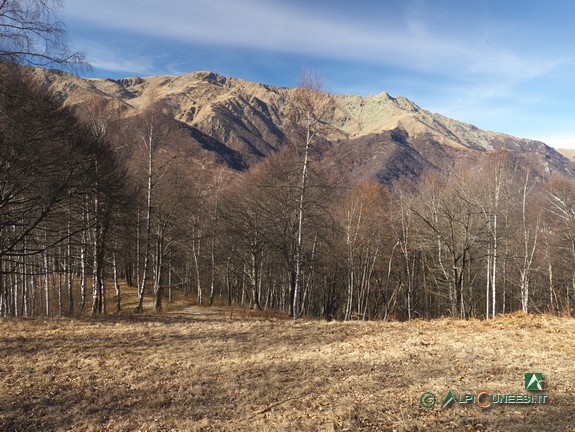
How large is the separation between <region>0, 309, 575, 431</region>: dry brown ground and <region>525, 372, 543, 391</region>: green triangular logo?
15cm

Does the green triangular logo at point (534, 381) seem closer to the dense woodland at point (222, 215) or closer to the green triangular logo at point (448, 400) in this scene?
the green triangular logo at point (448, 400)

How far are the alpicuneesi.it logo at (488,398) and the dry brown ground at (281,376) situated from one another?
14 centimetres

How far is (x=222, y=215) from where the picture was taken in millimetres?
26625

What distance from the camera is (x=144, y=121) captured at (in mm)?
18562

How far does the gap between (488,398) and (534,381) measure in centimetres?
121

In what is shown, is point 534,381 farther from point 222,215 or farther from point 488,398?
point 222,215

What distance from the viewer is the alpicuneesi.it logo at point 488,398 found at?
5.54m

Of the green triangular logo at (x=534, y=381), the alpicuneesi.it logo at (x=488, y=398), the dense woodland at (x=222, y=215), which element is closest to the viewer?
the alpicuneesi.it logo at (x=488, y=398)

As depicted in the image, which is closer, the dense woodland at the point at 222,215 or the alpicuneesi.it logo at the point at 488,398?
the alpicuneesi.it logo at the point at 488,398

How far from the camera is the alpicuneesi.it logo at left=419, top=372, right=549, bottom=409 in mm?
5539

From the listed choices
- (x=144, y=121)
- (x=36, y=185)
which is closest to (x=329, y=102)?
(x=144, y=121)

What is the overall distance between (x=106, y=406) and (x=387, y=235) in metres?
26.3

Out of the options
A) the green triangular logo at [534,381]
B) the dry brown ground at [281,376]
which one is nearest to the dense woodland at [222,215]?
the dry brown ground at [281,376]

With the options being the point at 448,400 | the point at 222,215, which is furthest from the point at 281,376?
the point at 222,215
